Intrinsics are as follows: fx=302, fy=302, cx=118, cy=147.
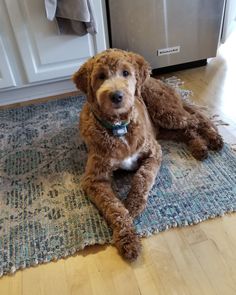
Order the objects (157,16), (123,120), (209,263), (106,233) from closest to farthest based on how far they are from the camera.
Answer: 1. (209,263)
2. (106,233)
3. (123,120)
4. (157,16)

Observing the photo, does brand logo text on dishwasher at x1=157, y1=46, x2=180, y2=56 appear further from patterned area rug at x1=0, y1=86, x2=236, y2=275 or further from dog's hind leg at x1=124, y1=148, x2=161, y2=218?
dog's hind leg at x1=124, y1=148, x2=161, y2=218

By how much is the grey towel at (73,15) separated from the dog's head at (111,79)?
75 cm

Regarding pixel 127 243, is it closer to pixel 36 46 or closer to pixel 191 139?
pixel 191 139

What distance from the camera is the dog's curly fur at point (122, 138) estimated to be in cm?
118

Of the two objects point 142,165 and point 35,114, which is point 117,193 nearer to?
point 142,165

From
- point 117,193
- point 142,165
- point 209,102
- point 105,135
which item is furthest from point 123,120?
point 209,102

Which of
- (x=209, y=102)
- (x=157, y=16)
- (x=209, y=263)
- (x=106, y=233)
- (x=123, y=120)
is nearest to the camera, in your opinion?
(x=209, y=263)

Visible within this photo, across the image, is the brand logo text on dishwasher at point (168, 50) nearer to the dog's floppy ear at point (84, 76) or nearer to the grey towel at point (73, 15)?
the grey towel at point (73, 15)

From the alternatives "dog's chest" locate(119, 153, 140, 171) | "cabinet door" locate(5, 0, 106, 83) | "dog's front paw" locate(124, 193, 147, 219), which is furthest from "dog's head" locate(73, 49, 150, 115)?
"cabinet door" locate(5, 0, 106, 83)

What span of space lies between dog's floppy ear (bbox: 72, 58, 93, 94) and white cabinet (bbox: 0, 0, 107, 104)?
2.79 ft

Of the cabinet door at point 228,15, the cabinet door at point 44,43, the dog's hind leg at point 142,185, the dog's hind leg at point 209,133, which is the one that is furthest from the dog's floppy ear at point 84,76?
the cabinet door at point 228,15

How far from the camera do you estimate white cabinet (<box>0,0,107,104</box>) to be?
1.88 metres

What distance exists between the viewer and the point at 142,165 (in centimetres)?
140

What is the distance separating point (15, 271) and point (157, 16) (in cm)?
190
